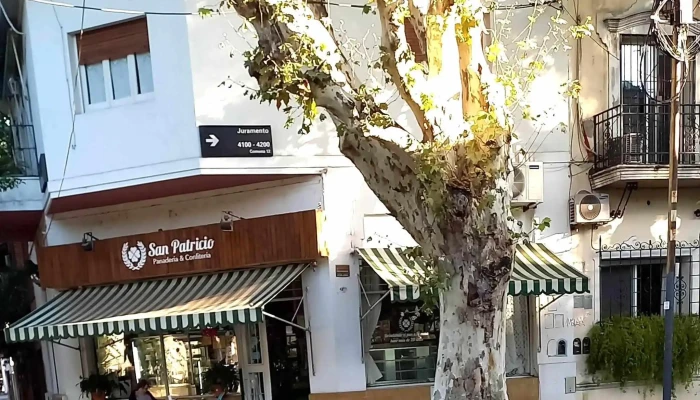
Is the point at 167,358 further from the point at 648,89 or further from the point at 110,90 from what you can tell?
the point at 648,89

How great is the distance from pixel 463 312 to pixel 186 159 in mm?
4405

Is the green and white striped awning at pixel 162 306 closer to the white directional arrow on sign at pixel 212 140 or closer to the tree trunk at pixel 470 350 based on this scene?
the white directional arrow on sign at pixel 212 140

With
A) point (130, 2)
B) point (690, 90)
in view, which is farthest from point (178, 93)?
point (690, 90)

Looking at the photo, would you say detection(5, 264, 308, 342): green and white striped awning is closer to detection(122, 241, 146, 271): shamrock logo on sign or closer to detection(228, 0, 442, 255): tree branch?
detection(122, 241, 146, 271): shamrock logo on sign

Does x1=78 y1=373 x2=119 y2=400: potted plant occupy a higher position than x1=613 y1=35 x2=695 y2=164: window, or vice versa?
x1=613 y1=35 x2=695 y2=164: window

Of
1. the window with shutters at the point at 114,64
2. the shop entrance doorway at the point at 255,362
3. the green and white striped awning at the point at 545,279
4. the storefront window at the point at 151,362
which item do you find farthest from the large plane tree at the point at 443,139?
the storefront window at the point at 151,362

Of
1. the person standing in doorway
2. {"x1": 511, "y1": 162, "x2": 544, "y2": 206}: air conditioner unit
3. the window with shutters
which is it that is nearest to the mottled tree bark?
{"x1": 511, "y1": 162, "x2": 544, "y2": 206}: air conditioner unit

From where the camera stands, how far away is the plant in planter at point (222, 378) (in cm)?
777

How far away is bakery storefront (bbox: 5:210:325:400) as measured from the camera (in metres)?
6.80

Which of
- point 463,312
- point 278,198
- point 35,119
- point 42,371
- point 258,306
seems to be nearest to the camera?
point 463,312

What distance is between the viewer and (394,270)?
6.75 meters

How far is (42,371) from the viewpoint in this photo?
36.0 feet

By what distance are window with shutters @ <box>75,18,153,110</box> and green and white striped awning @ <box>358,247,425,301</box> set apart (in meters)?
3.80

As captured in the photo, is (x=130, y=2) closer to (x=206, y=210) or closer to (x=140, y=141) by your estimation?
(x=140, y=141)
